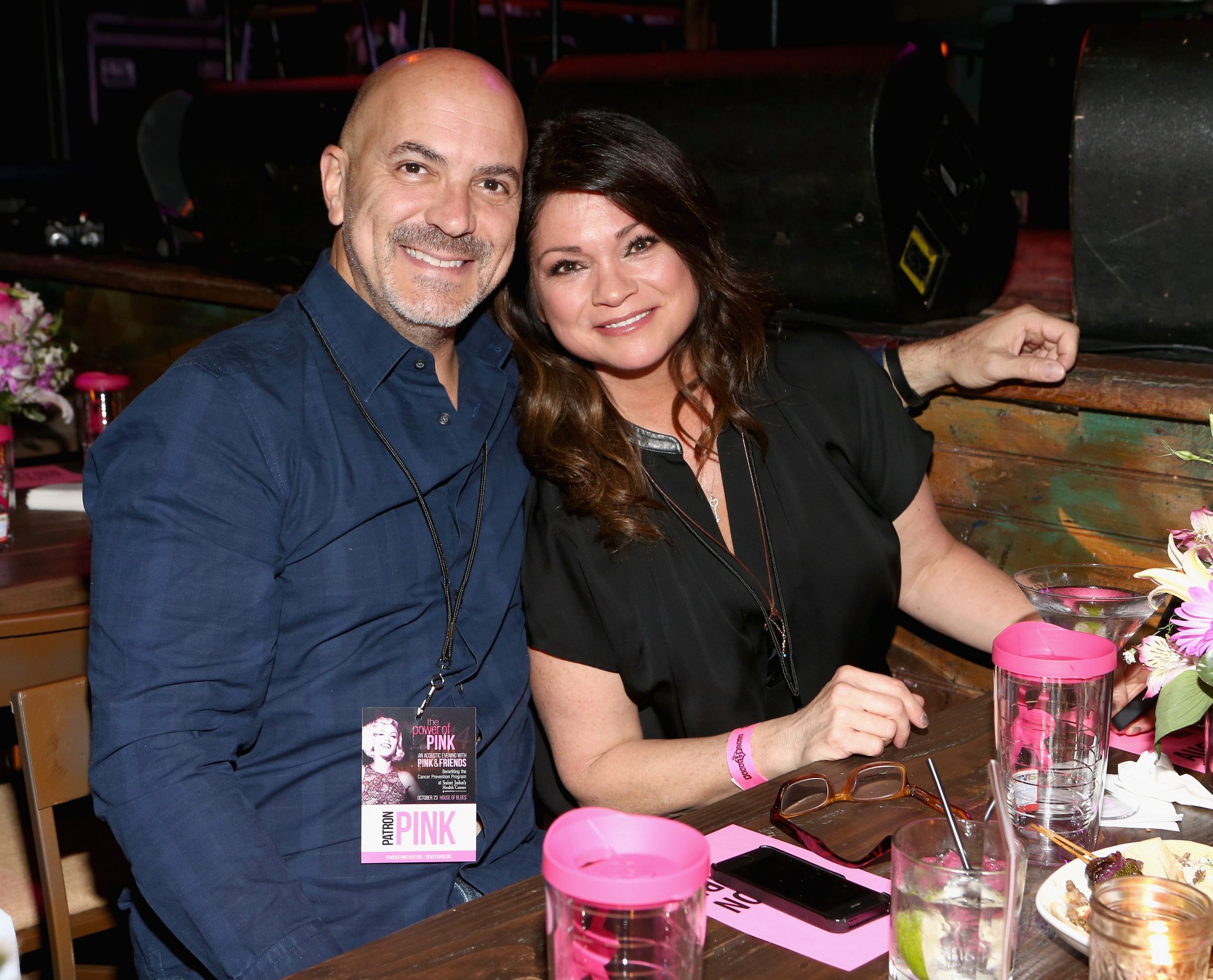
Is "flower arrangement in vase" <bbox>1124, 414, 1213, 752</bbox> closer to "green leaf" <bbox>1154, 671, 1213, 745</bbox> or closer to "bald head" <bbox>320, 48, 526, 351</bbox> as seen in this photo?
"green leaf" <bbox>1154, 671, 1213, 745</bbox>

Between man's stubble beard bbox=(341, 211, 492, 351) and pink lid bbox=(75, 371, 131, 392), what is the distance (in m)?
1.66

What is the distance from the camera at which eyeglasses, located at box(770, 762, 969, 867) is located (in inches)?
54.1

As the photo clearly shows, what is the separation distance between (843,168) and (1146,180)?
63 centimetres

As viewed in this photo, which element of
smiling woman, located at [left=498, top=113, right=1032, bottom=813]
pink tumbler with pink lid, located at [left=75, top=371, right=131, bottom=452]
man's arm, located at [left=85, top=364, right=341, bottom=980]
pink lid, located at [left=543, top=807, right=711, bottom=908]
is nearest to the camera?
pink lid, located at [left=543, top=807, right=711, bottom=908]

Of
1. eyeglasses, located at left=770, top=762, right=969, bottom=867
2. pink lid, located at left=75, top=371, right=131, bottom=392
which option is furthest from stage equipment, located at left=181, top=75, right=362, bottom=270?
eyeglasses, located at left=770, top=762, right=969, bottom=867

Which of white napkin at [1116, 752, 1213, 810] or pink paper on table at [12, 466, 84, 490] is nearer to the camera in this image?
white napkin at [1116, 752, 1213, 810]

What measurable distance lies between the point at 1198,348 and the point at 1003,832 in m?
1.49

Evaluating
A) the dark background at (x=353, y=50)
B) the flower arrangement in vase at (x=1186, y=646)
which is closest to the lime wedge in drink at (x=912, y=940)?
the flower arrangement in vase at (x=1186, y=646)

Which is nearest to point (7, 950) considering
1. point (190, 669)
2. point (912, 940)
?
point (190, 669)

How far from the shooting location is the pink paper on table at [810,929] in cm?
113

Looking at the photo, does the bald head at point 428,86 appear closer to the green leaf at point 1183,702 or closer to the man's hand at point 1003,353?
the man's hand at point 1003,353

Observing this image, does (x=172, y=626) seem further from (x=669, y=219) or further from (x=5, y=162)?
(x=5, y=162)

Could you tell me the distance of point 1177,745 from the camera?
5.19 feet

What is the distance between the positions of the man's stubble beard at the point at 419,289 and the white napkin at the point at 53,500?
148cm
